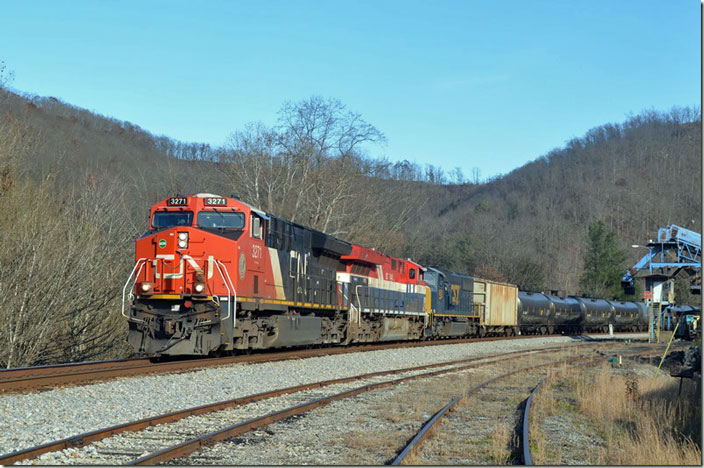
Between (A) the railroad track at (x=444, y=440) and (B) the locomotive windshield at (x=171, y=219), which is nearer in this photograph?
(A) the railroad track at (x=444, y=440)

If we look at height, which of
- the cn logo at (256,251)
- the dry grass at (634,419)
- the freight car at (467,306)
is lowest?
the dry grass at (634,419)

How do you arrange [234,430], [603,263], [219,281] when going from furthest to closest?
[603,263]
[219,281]
[234,430]

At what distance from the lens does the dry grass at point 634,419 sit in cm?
873

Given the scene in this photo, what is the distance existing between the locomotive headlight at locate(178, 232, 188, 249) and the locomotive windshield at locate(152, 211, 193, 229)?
0.60m

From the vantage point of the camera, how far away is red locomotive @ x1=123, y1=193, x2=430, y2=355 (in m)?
16.7

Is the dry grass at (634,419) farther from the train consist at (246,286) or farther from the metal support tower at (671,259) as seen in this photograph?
the metal support tower at (671,259)

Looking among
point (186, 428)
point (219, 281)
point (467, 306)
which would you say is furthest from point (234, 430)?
point (467, 306)

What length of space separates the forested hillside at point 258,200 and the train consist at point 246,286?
7.45 ft

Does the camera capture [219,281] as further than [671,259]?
No

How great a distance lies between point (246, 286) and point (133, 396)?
604 centimetres

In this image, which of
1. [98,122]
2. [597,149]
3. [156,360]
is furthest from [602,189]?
[156,360]

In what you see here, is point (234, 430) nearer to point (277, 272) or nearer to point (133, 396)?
point (133, 396)

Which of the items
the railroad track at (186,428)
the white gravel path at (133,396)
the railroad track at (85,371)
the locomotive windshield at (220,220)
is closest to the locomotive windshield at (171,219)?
the locomotive windshield at (220,220)

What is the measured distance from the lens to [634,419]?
1218 centimetres
